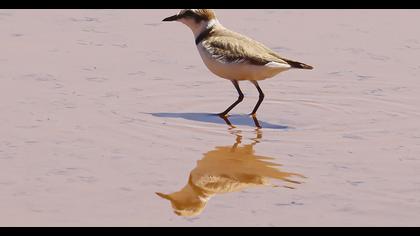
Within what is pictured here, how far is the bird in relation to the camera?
42.1 feet

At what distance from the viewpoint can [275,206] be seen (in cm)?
962

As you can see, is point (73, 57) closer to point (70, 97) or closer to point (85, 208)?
point (70, 97)

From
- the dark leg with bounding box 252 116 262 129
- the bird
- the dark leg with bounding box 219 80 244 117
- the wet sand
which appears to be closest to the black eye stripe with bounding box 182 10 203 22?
→ the bird

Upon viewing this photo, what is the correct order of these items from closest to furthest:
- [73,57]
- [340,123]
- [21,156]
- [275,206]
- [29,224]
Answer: [29,224] < [275,206] < [21,156] < [340,123] < [73,57]

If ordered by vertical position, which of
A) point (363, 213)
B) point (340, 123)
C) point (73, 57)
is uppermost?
point (363, 213)

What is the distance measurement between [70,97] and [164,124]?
63.7 inches

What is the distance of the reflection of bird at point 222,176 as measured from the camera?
977cm

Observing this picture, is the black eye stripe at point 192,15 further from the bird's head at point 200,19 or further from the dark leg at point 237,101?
the dark leg at point 237,101

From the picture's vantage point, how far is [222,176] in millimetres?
10594

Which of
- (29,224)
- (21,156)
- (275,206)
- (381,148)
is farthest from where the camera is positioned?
(381,148)

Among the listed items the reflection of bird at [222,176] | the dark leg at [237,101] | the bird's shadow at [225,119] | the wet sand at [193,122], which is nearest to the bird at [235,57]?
the dark leg at [237,101]

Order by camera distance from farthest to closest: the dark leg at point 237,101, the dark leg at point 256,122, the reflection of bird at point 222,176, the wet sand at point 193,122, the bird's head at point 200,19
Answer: the bird's head at point 200,19 < the dark leg at point 237,101 < the dark leg at point 256,122 < the reflection of bird at point 222,176 < the wet sand at point 193,122

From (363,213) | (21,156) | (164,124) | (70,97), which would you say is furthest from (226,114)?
(363,213)

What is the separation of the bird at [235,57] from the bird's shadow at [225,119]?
4.7 inches
